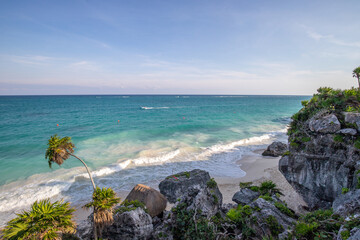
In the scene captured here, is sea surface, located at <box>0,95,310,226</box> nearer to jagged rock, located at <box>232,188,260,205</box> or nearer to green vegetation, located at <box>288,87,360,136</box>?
jagged rock, located at <box>232,188,260,205</box>

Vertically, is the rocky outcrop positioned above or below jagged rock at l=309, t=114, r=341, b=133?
below

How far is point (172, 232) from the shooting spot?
29.6 feet

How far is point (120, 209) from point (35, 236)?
391cm

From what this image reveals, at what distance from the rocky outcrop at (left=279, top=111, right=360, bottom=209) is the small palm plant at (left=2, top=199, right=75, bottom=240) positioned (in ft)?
45.7

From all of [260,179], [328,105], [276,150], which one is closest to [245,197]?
[328,105]

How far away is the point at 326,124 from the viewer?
38.4ft

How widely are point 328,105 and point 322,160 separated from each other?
3660 mm

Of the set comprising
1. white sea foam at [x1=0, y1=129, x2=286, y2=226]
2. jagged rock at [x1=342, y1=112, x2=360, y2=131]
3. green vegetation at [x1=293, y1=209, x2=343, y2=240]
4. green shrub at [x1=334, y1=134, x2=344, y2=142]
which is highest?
jagged rock at [x1=342, y1=112, x2=360, y2=131]

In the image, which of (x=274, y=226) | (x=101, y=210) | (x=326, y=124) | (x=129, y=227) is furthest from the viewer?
(x=326, y=124)

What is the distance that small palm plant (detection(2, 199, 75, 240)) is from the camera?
6848 millimetres

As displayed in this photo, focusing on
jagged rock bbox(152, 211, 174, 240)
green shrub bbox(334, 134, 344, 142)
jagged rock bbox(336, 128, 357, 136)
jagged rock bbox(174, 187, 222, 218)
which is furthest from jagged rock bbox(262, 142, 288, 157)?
jagged rock bbox(152, 211, 174, 240)

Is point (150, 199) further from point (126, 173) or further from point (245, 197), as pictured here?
point (126, 173)

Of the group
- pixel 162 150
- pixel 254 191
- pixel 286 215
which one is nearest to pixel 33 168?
pixel 162 150

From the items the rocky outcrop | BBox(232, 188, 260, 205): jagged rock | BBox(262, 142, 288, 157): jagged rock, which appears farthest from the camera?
BBox(262, 142, 288, 157): jagged rock
